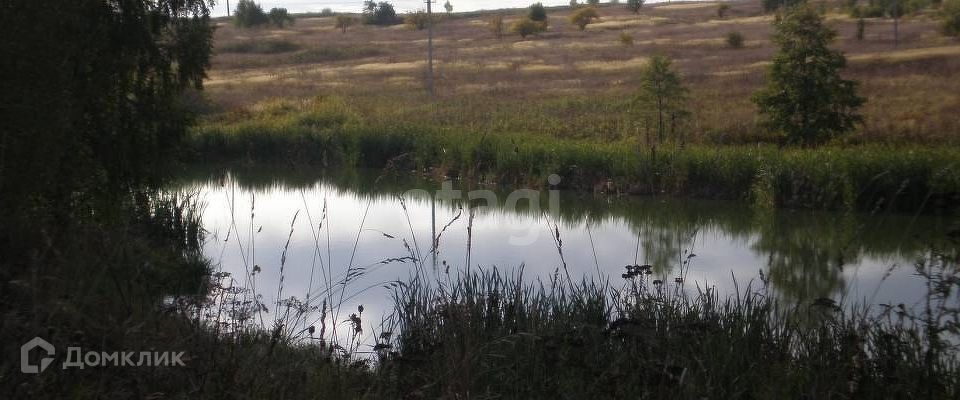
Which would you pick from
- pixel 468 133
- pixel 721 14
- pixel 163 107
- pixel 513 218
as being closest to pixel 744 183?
A: pixel 513 218

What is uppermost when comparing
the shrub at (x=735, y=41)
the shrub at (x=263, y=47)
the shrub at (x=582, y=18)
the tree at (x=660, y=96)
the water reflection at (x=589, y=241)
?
the shrub at (x=582, y=18)

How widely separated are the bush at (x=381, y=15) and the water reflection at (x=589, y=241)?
2567 inches

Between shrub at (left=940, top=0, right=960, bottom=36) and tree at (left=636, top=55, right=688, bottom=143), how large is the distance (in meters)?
23.5

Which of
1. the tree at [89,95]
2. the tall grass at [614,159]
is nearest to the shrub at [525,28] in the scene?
the tall grass at [614,159]

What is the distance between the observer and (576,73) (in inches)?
1641

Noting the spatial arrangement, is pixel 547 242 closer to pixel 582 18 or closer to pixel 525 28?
pixel 525 28

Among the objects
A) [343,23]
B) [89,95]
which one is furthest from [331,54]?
[89,95]

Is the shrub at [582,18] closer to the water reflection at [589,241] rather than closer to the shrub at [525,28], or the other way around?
the shrub at [525,28]

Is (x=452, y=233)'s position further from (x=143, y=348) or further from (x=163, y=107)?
(x=143, y=348)

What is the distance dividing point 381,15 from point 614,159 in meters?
67.6

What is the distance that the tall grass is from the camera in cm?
1518

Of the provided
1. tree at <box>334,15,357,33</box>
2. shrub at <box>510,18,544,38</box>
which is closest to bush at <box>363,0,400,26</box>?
tree at <box>334,15,357,33</box>

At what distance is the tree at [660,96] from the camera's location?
835 inches

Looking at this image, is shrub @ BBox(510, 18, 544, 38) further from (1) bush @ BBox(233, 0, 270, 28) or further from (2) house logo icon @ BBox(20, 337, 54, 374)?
(2) house logo icon @ BBox(20, 337, 54, 374)
